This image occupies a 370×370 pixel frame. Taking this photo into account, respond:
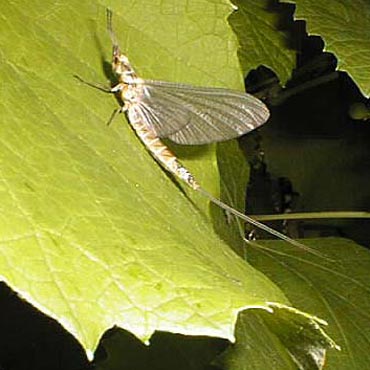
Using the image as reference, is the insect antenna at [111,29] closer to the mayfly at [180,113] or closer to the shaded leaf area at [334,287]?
the mayfly at [180,113]

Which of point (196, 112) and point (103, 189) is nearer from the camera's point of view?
point (103, 189)

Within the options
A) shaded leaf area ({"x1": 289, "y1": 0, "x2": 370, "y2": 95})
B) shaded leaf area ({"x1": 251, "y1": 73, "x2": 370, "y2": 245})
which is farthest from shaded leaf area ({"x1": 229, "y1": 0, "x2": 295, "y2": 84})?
shaded leaf area ({"x1": 251, "y1": 73, "x2": 370, "y2": 245})

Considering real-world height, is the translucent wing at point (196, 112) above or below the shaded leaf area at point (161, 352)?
above

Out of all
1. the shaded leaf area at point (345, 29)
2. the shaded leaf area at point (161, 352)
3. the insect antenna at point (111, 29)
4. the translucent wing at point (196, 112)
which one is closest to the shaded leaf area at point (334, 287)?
the shaded leaf area at point (161, 352)

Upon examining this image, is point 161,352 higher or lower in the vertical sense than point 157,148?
lower

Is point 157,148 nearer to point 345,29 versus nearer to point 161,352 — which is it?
point 161,352

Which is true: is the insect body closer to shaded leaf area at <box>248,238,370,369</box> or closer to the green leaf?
the green leaf

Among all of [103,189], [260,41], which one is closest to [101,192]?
[103,189]
